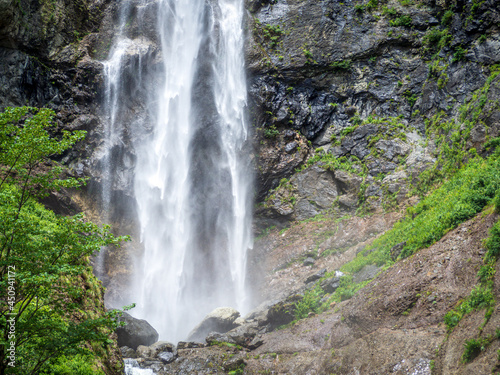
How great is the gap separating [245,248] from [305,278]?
6840mm

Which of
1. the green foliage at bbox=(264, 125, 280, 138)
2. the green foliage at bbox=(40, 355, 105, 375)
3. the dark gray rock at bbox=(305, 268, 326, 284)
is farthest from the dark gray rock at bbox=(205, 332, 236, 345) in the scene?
the green foliage at bbox=(264, 125, 280, 138)

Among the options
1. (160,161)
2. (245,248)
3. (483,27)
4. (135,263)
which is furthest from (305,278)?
(483,27)

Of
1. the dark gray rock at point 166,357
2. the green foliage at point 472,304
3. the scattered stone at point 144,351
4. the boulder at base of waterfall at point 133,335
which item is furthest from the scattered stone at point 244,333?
the green foliage at point 472,304

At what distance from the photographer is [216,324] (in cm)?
1691

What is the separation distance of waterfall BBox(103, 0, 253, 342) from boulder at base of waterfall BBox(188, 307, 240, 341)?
13.8 feet

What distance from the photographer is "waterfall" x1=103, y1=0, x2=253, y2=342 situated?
78.5 feet

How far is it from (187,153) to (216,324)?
14606mm

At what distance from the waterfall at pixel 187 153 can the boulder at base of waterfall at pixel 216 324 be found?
13.8ft

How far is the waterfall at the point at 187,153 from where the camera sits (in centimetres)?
2394

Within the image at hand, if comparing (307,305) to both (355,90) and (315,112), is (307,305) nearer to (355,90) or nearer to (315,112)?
(315,112)

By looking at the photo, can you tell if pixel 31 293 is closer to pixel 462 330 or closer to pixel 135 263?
pixel 462 330

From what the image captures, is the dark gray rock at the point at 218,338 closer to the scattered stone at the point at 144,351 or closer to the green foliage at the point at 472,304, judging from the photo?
the scattered stone at the point at 144,351

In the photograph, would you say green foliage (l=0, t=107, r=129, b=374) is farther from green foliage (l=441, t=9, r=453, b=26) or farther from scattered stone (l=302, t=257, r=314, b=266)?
green foliage (l=441, t=9, r=453, b=26)

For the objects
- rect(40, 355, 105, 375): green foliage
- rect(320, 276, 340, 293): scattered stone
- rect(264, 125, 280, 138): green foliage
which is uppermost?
rect(264, 125, 280, 138): green foliage
